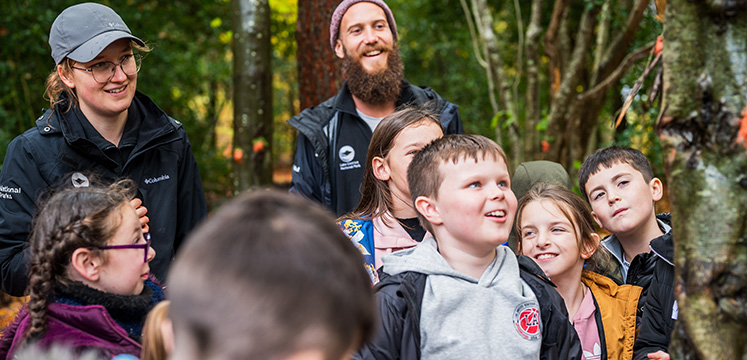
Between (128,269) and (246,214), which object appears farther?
(128,269)

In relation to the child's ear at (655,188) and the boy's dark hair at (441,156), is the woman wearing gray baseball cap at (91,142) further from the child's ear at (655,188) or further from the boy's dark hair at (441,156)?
the child's ear at (655,188)

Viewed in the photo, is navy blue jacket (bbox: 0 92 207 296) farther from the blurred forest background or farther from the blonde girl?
the blonde girl

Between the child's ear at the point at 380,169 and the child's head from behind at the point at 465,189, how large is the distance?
0.53 meters

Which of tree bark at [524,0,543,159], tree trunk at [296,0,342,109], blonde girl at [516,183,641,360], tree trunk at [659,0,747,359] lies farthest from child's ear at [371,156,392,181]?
tree bark at [524,0,543,159]

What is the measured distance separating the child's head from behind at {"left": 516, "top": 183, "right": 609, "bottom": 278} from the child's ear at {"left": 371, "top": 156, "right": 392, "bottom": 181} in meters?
0.73

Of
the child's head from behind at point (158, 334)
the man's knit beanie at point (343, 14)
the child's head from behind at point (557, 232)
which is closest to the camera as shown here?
the child's head from behind at point (158, 334)

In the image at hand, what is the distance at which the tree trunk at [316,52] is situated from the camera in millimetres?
5141

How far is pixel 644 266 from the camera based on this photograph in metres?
2.98

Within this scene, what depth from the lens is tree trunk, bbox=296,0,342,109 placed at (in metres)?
5.14

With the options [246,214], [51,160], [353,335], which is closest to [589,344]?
[353,335]

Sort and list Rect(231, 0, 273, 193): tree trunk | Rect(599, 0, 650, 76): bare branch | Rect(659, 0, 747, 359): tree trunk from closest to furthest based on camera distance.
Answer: Rect(659, 0, 747, 359): tree trunk < Rect(231, 0, 273, 193): tree trunk < Rect(599, 0, 650, 76): bare branch

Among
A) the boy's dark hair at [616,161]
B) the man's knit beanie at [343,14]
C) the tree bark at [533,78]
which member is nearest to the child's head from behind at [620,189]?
the boy's dark hair at [616,161]

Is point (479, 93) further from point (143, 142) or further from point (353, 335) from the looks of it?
point (353, 335)

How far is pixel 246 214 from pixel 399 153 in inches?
74.7
